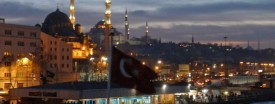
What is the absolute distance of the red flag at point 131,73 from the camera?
12336mm

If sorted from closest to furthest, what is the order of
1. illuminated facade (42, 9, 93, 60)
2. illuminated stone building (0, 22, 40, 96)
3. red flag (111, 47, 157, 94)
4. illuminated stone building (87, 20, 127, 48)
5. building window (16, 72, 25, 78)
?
red flag (111, 47, 157, 94), illuminated stone building (0, 22, 40, 96), building window (16, 72, 25, 78), illuminated facade (42, 9, 93, 60), illuminated stone building (87, 20, 127, 48)

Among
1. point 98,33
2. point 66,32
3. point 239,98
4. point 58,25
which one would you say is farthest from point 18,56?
point 98,33

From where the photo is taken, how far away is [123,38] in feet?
545

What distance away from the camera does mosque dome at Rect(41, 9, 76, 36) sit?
71812 mm

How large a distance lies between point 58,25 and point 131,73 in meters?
60.8

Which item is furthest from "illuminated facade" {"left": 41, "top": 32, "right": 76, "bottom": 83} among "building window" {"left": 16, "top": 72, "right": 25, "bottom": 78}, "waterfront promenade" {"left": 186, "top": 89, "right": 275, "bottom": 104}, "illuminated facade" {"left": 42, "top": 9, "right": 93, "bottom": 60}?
"waterfront promenade" {"left": 186, "top": 89, "right": 275, "bottom": 104}

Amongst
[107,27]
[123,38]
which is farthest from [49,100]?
[123,38]

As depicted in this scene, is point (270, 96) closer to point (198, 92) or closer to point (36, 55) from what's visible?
point (198, 92)

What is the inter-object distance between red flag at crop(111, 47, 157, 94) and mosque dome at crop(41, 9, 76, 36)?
195 feet

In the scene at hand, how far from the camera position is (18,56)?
49469mm

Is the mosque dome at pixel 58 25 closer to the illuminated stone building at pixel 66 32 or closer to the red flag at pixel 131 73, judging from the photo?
the illuminated stone building at pixel 66 32

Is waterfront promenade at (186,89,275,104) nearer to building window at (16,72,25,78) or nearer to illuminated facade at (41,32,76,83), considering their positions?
building window at (16,72,25,78)

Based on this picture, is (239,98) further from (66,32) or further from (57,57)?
(66,32)

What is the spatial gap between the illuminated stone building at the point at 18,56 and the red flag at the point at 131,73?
3493 cm
